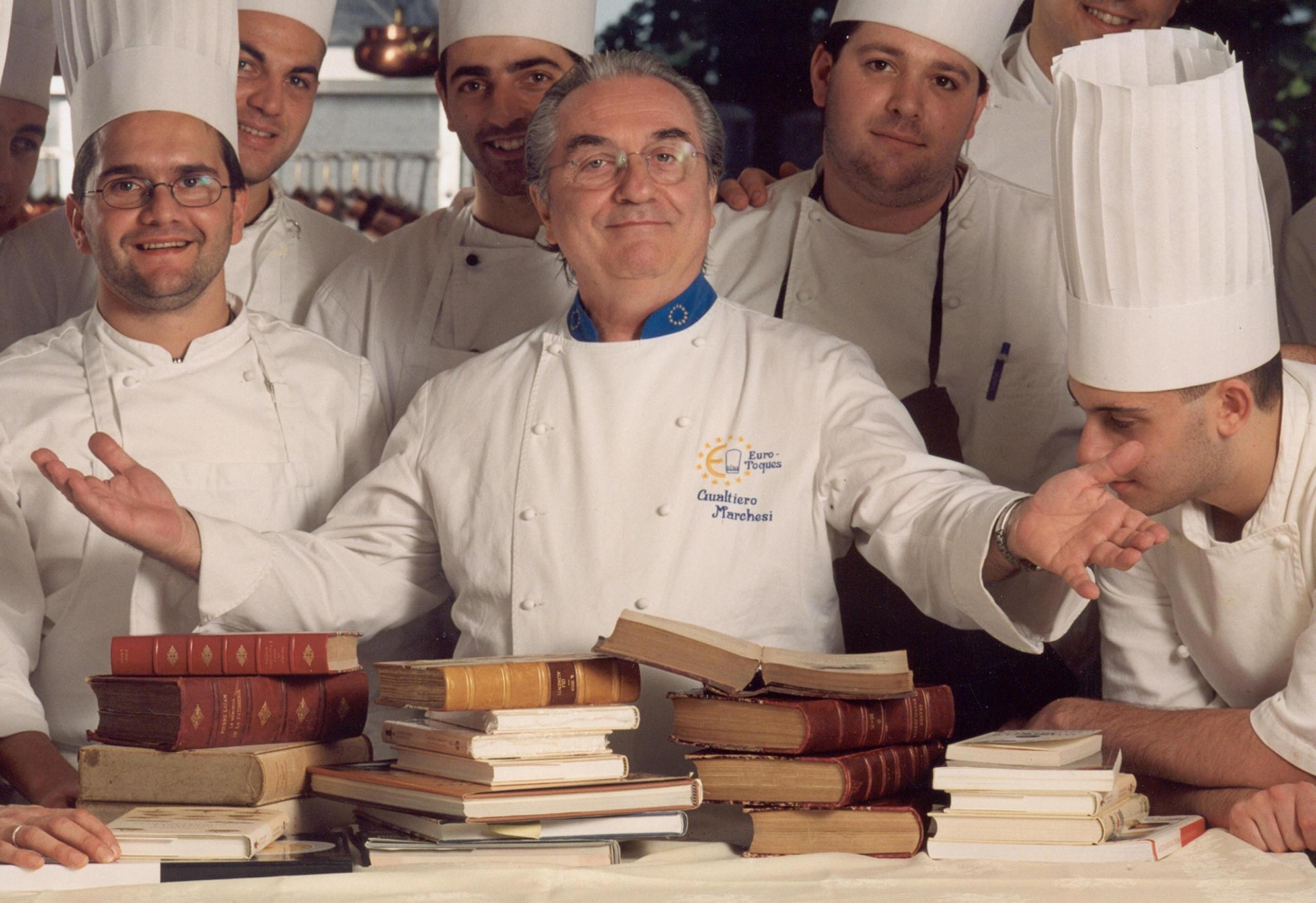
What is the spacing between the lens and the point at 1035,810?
205 centimetres

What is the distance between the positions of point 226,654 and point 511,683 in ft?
1.50

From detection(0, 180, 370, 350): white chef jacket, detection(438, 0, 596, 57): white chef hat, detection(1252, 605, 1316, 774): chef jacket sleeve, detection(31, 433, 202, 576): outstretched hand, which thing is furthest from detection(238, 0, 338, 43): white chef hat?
detection(1252, 605, 1316, 774): chef jacket sleeve

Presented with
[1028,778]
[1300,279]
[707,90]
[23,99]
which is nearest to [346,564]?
[1028,778]

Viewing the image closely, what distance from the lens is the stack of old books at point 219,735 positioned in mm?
2172

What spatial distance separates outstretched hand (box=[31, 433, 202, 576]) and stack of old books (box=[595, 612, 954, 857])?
78 cm

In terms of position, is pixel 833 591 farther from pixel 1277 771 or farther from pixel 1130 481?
pixel 1277 771

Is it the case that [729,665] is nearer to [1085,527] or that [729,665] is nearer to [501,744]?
[501,744]

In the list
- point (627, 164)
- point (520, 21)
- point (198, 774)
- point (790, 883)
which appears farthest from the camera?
point (520, 21)

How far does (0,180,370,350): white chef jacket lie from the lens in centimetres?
363

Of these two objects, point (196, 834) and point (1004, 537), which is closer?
point (196, 834)

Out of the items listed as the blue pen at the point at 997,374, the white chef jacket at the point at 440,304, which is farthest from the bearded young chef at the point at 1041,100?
the white chef jacket at the point at 440,304

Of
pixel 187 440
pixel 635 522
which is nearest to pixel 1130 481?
pixel 635 522

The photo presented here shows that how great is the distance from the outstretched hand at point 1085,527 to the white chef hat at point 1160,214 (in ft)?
0.84

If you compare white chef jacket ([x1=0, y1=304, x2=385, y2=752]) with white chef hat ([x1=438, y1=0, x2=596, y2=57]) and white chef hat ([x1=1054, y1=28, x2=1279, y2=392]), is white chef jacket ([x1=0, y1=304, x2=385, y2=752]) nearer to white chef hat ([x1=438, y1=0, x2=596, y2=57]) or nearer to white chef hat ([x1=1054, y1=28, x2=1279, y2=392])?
white chef hat ([x1=438, y1=0, x2=596, y2=57])
